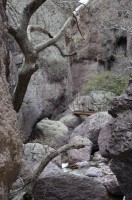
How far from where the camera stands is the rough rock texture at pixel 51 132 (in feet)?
40.5

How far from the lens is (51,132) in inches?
502

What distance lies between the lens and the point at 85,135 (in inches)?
482

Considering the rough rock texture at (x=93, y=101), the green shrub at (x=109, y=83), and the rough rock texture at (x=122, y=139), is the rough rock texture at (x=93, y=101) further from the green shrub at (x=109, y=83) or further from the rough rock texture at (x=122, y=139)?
the rough rock texture at (x=122, y=139)

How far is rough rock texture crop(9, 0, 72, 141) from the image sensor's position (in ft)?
40.2

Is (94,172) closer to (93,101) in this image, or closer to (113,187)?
(113,187)

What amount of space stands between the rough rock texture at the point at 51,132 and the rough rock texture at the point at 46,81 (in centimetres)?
27

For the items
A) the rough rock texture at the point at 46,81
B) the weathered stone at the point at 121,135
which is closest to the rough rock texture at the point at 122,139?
the weathered stone at the point at 121,135

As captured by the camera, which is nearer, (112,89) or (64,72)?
(64,72)

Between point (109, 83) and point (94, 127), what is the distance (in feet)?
17.1

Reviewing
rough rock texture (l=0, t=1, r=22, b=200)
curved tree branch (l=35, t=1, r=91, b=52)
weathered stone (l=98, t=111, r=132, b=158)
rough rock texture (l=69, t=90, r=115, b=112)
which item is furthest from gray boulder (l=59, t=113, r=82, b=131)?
rough rock texture (l=0, t=1, r=22, b=200)

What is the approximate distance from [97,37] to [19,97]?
1649 centimetres

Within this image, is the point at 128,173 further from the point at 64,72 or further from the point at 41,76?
the point at 64,72

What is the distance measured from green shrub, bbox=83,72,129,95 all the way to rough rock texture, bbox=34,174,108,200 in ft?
37.2

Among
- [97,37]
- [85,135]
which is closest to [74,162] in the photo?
[85,135]
